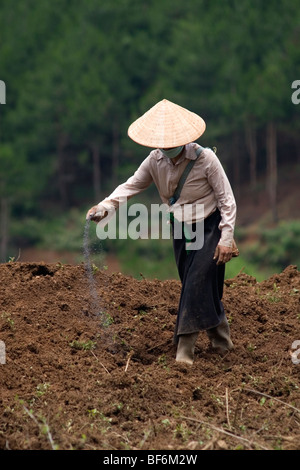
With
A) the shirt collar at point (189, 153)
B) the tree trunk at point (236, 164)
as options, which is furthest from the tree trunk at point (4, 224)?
the shirt collar at point (189, 153)

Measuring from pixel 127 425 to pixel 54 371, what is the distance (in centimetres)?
79

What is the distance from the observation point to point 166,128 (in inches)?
206

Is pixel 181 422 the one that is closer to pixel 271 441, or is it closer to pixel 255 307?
pixel 271 441

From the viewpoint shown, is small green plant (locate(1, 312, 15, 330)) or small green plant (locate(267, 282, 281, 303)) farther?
small green plant (locate(267, 282, 281, 303))

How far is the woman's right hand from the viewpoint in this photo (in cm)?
535

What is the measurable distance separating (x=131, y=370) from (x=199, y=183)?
4.26ft

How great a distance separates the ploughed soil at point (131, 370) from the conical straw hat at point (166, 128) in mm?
1317

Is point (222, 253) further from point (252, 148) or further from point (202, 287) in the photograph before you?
point (252, 148)

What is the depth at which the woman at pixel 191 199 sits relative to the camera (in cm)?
525

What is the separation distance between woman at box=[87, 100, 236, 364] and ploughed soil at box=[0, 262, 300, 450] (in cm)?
36

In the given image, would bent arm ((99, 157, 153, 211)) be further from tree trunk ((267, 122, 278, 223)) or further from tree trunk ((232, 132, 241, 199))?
tree trunk ((232, 132, 241, 199))

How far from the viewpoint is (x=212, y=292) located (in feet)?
17.9

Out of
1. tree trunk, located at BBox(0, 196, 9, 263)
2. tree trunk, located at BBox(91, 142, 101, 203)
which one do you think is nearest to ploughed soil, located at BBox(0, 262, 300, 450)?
tree trunk, located at BBox(0, 196, 9, 263)

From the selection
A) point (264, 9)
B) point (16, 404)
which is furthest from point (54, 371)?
point (264, 9)
